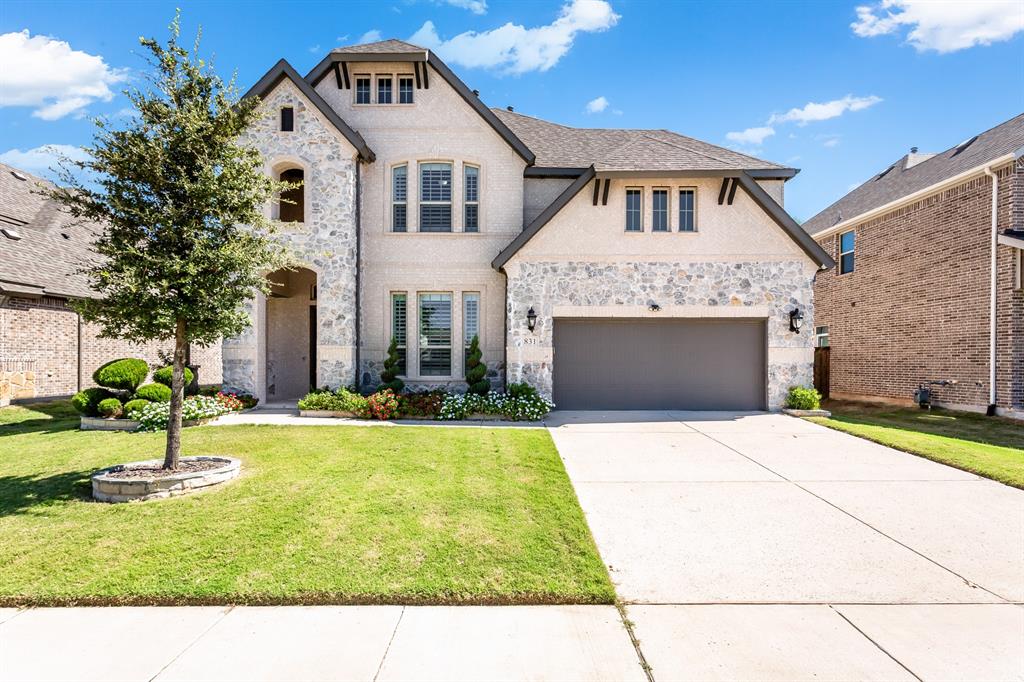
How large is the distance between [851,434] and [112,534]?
11928mm

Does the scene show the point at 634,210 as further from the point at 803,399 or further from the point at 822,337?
the point at 822,337

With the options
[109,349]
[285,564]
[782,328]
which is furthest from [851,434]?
[109,349]

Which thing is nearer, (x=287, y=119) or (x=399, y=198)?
(x=287, y=119)

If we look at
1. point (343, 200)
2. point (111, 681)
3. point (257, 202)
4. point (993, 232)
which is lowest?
point (111, 681)

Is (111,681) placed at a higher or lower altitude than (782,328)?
lower

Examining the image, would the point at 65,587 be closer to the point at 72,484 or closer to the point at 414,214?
the point at 72,484

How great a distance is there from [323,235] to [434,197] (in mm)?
3099

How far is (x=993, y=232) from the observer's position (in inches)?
475

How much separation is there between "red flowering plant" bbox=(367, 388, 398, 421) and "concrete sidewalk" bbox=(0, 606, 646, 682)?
23.9ft

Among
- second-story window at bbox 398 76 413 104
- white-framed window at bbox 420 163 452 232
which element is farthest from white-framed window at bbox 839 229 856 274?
second-story window at bbox 398 76 413 104

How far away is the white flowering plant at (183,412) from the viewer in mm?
9414

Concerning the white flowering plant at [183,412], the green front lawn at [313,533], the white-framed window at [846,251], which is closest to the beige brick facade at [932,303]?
the white-framed window at [846,251]

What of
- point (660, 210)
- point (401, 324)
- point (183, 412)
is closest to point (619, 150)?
point (660, 210)

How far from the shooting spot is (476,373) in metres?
12.0
